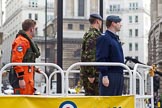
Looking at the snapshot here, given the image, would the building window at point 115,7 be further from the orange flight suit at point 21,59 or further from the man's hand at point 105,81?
the man's hand at point 105,81

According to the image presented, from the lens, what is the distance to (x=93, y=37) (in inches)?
337

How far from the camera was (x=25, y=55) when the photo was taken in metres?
8.35

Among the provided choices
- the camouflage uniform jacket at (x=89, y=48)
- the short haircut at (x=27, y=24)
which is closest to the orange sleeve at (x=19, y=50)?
the short haircut at (x=27, y=24)

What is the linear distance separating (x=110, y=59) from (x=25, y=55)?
56.4 inches

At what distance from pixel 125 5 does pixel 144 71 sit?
432 ft

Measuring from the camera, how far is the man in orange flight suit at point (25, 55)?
7.91m

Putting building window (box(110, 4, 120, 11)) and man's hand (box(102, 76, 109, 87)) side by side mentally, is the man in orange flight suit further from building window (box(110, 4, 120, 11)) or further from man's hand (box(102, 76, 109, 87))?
building window (box(110, 4, 120, 11))

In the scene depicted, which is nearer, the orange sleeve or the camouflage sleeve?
the orange sleeve

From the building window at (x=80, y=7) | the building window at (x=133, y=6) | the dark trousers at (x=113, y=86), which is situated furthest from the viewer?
the building window at (x=133, y=6)

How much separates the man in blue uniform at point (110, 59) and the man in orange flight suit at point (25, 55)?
3.83 feet

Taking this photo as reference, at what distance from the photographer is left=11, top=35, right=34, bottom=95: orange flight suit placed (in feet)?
26.3

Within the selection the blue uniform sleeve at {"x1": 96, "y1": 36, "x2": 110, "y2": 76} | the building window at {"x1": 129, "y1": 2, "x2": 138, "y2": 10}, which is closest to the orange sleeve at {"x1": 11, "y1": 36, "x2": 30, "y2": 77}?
the blue uniform sleeve at {"x1": 96, "y1": 36, "x2": 110, "y2": 76}

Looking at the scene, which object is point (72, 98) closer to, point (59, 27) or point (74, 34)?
point (59, 27)

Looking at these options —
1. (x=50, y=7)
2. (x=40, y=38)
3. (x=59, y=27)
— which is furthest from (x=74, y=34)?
(x=59, y=27)
